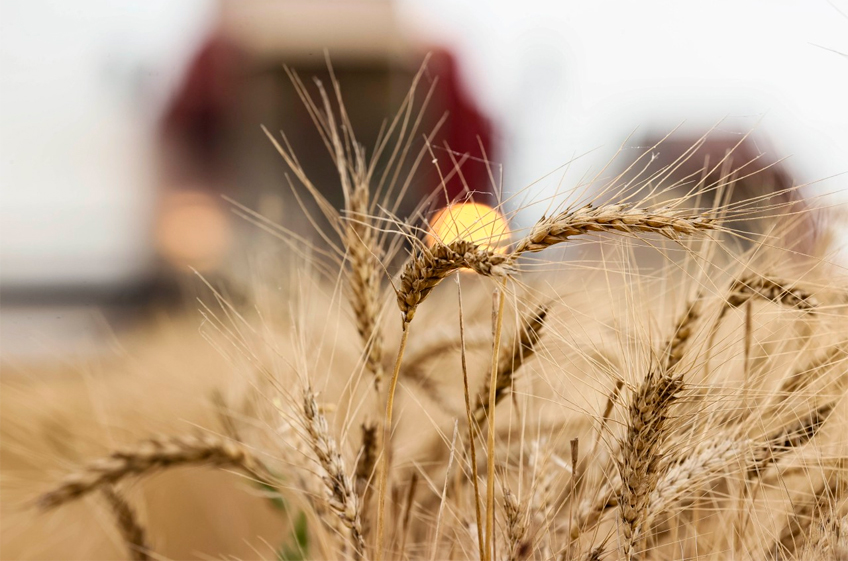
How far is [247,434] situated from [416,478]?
239 mm

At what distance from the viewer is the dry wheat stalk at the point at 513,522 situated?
0.38 m

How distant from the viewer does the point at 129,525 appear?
25.6 inches

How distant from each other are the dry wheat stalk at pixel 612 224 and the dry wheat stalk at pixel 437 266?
20 mm

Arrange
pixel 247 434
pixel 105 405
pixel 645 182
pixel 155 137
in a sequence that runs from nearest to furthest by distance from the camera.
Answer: pixel 645 182
pixel 247 434
pixel 105 405
pixel 155 137

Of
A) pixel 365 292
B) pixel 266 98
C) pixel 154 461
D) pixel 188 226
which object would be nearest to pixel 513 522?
pixel 365 292

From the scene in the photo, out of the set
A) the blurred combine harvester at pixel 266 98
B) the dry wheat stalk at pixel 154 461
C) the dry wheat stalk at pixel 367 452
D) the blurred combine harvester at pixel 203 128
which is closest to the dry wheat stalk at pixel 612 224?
the dry wheat stalk at pixel 367 452

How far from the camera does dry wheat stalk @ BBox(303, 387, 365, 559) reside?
38 cm

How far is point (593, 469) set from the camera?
0.46 meters

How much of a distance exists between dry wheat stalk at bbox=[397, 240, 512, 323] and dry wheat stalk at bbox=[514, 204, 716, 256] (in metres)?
0.02

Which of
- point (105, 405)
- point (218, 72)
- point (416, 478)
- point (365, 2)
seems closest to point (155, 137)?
point (218, 72)

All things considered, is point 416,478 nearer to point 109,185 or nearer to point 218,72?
point 109,185

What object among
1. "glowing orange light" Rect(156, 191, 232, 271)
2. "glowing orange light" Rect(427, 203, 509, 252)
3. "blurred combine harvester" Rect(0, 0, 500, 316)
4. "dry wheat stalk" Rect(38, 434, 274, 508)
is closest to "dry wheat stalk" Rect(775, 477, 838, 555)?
"glowing orange light" Rect(427, 203, 509, 252)

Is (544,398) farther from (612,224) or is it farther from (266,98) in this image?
(266,98)

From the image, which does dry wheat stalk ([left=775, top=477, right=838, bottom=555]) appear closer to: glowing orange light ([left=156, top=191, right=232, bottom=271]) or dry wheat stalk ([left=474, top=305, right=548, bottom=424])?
dry wheat stalk ([left=474, top=305, right=548, bottom=424])
